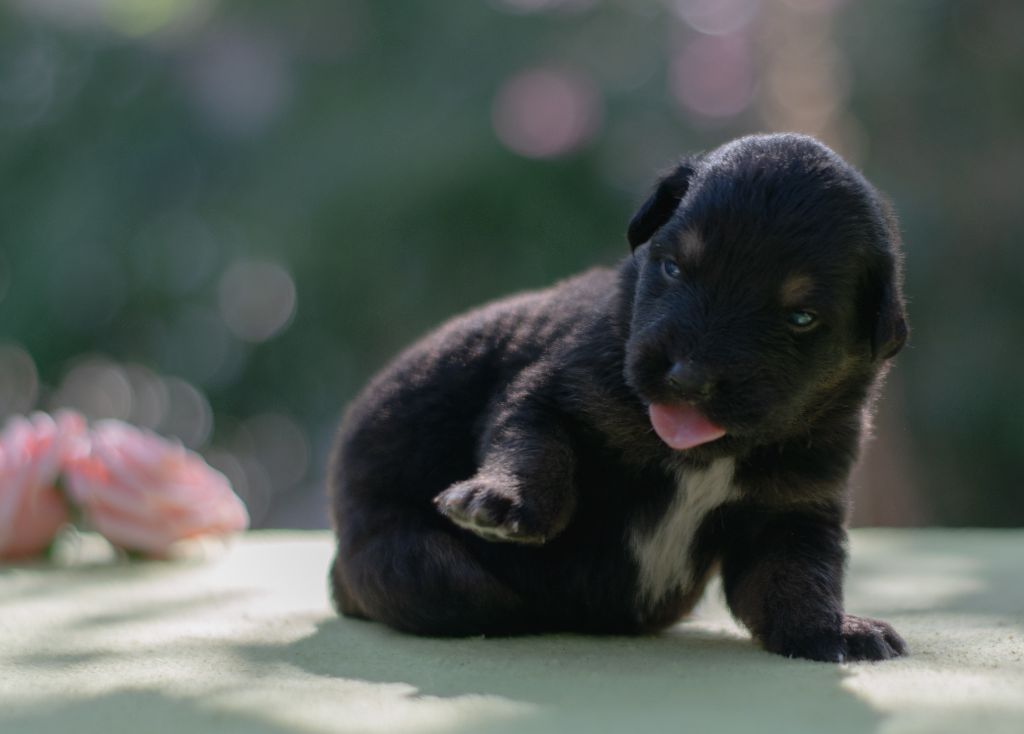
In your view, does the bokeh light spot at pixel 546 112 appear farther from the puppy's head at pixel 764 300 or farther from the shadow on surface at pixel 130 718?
the shadow on surface at pixel 130 718

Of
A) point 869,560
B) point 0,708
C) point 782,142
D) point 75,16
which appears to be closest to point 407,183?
point 75,16

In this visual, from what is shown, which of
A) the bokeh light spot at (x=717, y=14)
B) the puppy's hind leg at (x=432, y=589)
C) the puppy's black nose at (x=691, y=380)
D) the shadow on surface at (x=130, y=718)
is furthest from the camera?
the bokeh light spot at (x=717, y=14)

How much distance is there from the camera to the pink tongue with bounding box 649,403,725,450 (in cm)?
309

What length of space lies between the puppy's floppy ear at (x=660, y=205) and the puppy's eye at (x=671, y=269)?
0.26m

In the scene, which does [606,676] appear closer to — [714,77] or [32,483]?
[32,483]

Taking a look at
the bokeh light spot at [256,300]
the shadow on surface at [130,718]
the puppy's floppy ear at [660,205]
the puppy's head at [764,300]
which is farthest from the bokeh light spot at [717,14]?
the shadow on surface at [130,718]

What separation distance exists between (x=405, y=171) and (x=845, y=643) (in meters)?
9.02

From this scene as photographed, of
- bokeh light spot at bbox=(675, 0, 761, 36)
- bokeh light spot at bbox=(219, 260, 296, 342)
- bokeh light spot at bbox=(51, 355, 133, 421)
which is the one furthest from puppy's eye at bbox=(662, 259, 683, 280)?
bokeh light spot at bbox=(51, 355, 133, 421)

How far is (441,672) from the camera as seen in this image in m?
2.86

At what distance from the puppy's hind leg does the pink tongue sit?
26.3 inches

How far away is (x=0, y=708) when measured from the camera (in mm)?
2502

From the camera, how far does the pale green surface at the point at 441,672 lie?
7.77 feet

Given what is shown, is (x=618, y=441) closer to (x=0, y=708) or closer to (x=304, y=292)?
(x=0, y=708)

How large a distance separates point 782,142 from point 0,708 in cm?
232
